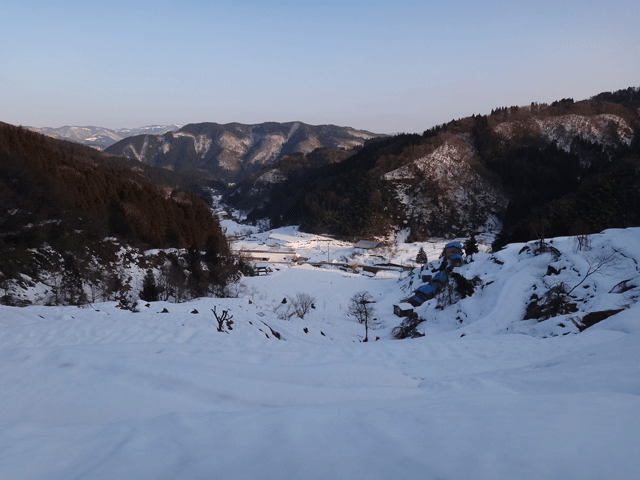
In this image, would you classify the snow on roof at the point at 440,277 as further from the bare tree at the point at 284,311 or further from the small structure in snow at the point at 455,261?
the bare tree at the point at 284,311

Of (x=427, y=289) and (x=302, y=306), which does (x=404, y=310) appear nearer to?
(x=427, y=289)

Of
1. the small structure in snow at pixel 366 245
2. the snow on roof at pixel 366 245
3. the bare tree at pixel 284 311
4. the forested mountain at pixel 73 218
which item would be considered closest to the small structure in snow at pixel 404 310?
the bare tree at pixel 284 311

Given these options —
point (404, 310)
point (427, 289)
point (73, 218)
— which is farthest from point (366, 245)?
point (73, 218)

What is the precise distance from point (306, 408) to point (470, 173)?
92.6 m

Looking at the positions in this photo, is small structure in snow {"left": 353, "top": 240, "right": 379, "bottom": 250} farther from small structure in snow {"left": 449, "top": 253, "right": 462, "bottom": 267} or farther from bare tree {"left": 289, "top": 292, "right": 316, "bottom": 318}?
bare tree {"left": 289, "top": 292, "right": 316, "bottom": 318}

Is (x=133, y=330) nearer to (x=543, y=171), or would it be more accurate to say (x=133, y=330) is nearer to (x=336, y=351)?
(x=336, y=351)

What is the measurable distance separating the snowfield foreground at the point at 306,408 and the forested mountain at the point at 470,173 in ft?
218

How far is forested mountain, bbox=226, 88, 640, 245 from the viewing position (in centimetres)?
7581

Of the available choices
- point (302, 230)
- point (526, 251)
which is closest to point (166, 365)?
point (526, 251)

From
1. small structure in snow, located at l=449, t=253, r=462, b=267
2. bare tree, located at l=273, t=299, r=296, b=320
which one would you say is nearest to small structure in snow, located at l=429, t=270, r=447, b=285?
small structure in snow, located at l=449, t=253, r=462, b=267

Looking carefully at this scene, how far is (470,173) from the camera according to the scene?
84938 millimetres

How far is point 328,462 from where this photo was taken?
2.19 meters

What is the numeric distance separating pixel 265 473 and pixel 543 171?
A: 99489 millimetres

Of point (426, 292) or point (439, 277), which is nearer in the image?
point (426, 292)
